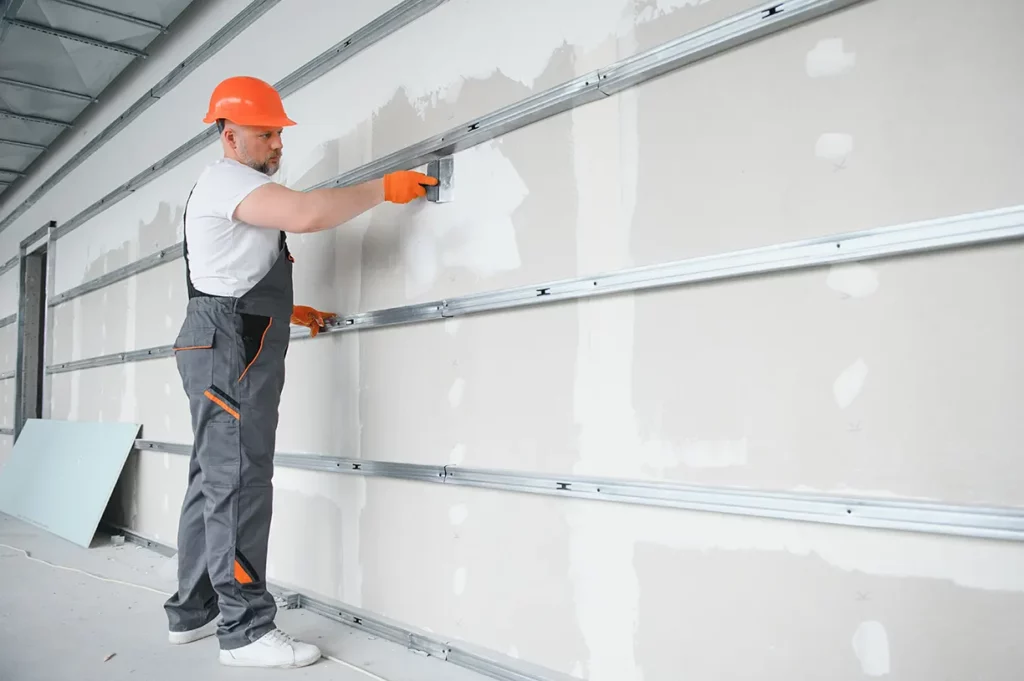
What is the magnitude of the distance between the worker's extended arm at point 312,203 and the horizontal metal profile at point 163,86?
1395 mm

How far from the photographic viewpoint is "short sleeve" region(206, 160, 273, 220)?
217cm

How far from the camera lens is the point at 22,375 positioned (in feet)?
21.0

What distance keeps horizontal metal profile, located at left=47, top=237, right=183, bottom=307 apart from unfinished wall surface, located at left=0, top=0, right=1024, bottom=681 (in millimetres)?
1567

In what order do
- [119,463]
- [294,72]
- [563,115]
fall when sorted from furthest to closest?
[119,463]
[294,72]
[563,115]

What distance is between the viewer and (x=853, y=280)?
138cm

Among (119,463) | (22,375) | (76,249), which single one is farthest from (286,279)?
(22,375)

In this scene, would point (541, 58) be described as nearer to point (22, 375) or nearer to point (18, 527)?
point (18, 527)

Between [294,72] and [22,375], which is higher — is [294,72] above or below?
above

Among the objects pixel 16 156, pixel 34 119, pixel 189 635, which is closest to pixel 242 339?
pixel 189 635

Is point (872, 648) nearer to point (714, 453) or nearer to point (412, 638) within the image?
point (714, 453)

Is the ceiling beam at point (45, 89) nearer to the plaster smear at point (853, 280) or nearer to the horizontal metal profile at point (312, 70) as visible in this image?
the horizontal metal profile at point (312, 70)

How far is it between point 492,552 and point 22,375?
603 centimetres

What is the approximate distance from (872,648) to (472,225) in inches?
56.2

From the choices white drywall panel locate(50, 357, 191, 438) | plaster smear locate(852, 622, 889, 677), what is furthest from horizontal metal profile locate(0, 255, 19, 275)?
plaster smear locate(852, 622, 889, 677)
